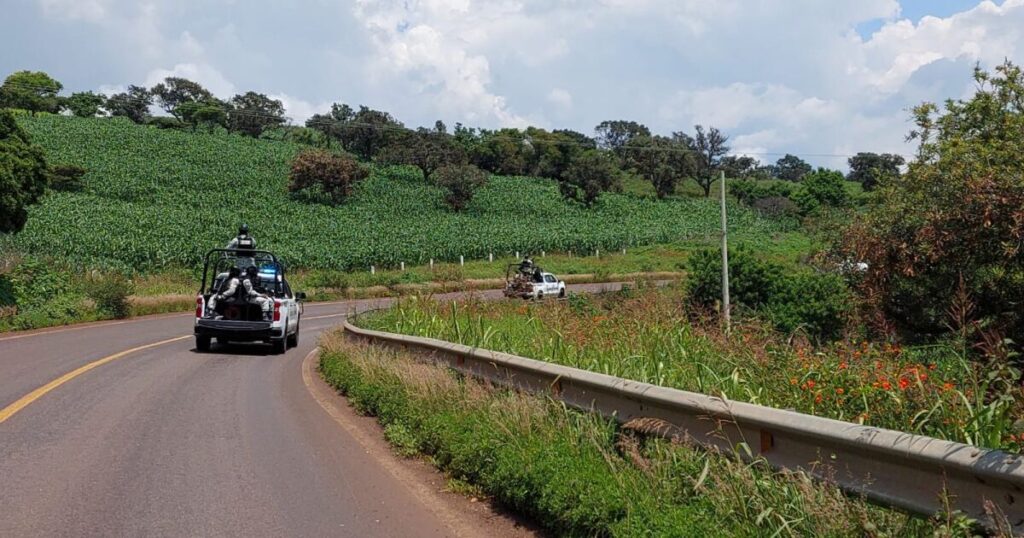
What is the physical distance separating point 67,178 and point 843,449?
7355cm

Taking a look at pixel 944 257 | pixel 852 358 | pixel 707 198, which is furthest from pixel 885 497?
pixel 707 198

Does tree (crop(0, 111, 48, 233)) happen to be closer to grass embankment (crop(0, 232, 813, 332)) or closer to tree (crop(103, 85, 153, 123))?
grass embankment (crop(0, 232, 813, 332))

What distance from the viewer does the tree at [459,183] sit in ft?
263

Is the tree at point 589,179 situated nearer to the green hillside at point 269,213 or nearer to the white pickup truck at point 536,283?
the green hillside at point 269,213

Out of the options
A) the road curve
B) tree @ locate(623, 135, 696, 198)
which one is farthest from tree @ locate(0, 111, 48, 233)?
tree @ locate(623, 135, 696, 198)

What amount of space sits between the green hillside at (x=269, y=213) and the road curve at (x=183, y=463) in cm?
3165

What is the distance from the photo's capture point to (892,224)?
9305 millimetres

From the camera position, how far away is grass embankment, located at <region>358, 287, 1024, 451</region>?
14.2ft

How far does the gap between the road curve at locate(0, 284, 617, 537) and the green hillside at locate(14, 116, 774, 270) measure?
1246 inches

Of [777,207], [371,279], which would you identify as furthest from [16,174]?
Result: [777,207]

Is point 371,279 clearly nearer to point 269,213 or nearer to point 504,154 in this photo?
point 269,213

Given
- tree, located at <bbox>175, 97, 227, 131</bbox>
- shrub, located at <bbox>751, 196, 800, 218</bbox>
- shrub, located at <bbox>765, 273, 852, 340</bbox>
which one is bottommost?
shrub, located at <bbox>765, 273, 852, 340</bbox>

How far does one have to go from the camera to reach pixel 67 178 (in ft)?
221

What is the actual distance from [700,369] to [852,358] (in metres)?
1.06
